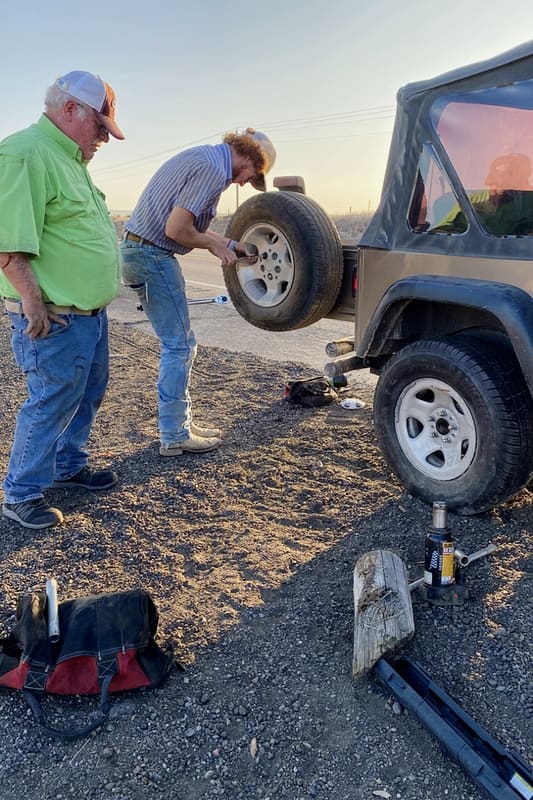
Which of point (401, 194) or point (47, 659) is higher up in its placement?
point (401, 194)

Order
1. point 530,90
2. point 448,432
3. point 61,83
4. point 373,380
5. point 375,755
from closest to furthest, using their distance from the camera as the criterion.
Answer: point 375,755
point 530,90
point 61,83
point 448,432
point 373,380

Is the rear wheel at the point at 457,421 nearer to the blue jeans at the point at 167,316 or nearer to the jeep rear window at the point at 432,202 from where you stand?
the jeep rear window at the point at 432,202

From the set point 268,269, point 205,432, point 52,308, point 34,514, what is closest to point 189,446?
point 205,432

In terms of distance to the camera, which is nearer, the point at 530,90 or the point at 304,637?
the point at 304,637

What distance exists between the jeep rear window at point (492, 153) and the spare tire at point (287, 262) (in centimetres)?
99

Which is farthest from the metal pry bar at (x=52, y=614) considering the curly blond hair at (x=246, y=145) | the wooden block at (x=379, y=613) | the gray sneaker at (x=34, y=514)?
the curly blond hair at (x=246, y=145)

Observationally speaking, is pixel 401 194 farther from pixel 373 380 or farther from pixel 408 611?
pixel 373 380

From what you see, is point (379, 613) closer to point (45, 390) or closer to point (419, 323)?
point (419, 323)

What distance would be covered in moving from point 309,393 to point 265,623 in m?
2.83

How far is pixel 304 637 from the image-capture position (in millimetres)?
2529

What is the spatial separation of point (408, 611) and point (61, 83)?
9.57 feet

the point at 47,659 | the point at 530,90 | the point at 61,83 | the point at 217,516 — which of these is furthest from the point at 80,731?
the point at 530,90

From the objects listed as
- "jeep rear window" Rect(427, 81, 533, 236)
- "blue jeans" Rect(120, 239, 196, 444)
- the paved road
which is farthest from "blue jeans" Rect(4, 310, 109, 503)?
the paved road

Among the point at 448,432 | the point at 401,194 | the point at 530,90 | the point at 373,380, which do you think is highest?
the point at 530,90
